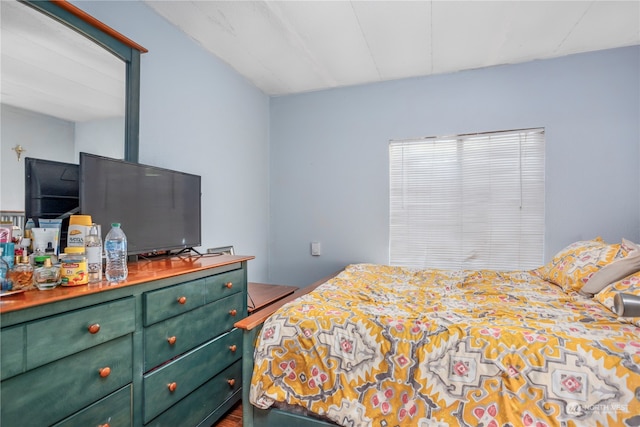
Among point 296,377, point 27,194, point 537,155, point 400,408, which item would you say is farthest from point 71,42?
point 537,155

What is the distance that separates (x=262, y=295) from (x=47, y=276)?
1451 millimetres

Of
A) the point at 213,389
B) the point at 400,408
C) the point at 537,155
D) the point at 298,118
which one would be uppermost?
the point at 298,118

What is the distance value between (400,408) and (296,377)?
1.39 ft

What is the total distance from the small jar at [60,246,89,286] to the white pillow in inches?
91.1

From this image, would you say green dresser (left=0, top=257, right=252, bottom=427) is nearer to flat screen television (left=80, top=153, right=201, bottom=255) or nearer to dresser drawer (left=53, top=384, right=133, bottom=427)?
dresser drawer (left=53, top=384, right=133, bottom=427)

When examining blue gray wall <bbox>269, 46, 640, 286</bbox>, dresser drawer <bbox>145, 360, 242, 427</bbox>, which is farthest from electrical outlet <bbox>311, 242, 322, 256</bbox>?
dresser drawer <bbox>145, 360, 242, 427</bbox>

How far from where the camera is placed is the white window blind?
8.47 feet

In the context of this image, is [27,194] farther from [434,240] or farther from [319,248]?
[434,240]

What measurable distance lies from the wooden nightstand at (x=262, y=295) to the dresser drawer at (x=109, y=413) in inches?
32.8

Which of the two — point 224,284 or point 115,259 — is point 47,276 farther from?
point 224,284

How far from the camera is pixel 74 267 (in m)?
1.05

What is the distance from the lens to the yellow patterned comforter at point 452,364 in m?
1.03

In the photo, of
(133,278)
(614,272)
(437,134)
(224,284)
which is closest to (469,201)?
(437,134)

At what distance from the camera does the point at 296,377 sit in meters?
1.30
